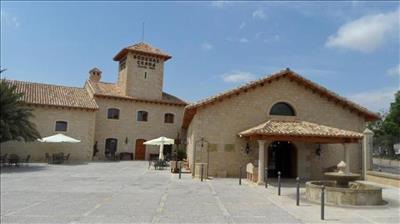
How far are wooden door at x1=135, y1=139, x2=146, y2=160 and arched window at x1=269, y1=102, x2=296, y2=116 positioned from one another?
16836 mm

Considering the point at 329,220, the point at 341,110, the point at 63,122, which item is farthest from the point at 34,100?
the point at 329,220

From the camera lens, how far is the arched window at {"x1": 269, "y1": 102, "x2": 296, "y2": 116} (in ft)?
72.9

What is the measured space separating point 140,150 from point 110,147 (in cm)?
283

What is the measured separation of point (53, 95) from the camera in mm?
32500

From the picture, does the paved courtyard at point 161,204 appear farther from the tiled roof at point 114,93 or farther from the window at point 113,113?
the tiled roof at point 114,93

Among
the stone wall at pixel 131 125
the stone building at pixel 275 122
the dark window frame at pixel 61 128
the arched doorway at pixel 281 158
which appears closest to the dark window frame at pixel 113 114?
the stone wall at pixel 131 125

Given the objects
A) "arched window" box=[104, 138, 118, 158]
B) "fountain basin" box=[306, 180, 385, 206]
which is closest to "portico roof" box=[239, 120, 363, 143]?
"fountain basin" box=[306, 180, 385, 206]

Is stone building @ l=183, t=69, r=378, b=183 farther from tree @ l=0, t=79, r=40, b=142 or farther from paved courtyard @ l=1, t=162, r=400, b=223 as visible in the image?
tree @ l=0, t=79, r=40, b=142

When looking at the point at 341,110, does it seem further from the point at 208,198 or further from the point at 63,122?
the point at 63,122

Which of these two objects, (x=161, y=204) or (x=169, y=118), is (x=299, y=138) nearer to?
(x=161, y=204)

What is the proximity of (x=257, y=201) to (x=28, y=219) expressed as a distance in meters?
7.21

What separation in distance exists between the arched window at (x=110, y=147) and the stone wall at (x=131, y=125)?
290 millimetres

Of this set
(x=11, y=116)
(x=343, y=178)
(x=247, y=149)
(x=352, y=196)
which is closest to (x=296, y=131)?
(x=247, y=149)

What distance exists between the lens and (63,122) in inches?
1235
